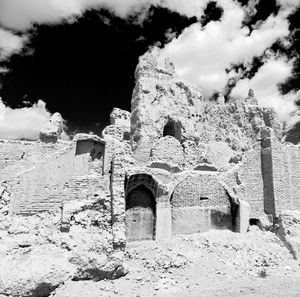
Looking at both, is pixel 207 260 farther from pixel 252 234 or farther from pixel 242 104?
pixel 242 104

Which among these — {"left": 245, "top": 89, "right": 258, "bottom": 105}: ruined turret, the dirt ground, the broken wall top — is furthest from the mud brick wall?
{"left": 245, "top": 89, "right": 258, "bottom": 105}: ruined turret

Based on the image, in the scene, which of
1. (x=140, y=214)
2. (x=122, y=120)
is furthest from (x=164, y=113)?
(x=140, y=214)

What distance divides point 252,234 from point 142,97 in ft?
52.6

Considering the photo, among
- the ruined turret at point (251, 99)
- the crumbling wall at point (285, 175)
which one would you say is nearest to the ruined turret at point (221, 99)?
the ruined turret at point (251, 99)

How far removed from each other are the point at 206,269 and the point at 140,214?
4.15m

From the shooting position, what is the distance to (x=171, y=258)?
14.4 metres

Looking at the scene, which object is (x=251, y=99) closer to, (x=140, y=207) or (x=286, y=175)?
(x=286, y=175)

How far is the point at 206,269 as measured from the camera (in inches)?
567

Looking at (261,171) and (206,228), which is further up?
(261,171)

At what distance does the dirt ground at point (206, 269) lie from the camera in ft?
41.0

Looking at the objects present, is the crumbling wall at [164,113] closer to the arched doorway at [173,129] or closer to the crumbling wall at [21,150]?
the arched doorway at [173,129]

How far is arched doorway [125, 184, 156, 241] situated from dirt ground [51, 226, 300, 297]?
2.46 feet

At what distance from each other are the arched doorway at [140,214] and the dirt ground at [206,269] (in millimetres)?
749

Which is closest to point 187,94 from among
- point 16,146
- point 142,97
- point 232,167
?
point 142,97
